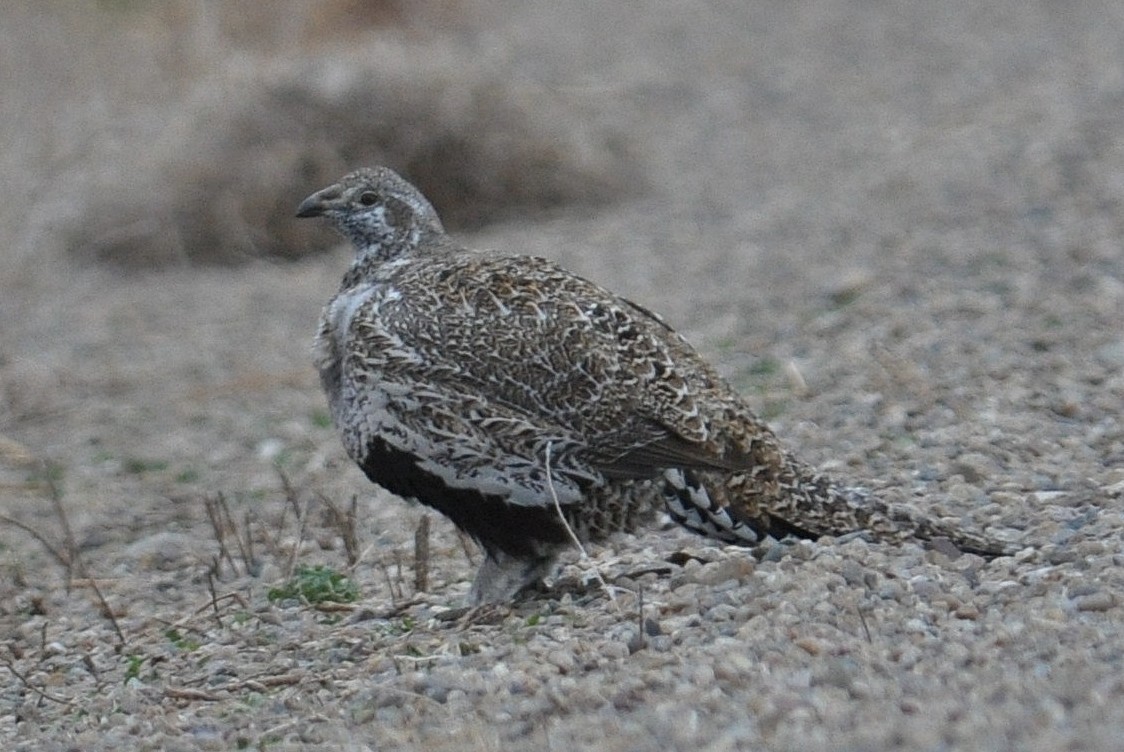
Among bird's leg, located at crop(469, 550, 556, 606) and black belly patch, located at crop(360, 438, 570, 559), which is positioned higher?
black belly patch, located at crop(360, 438, 570, 559)

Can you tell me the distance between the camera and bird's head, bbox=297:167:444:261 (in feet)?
21.7

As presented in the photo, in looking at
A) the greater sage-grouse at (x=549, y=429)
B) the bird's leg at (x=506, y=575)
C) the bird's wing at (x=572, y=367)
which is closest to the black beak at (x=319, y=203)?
the greater sage-grouse at (x=549, y=429)

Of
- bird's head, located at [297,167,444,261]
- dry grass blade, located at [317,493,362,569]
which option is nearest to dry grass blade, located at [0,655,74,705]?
dry grass blade, located at [317,493,362,569]

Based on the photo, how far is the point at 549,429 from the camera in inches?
227

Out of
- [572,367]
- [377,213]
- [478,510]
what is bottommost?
[478,510]

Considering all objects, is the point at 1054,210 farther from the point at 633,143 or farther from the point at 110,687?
the point at 110,687

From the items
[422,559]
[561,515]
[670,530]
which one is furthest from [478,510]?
[670,530]

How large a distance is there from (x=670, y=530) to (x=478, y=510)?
122 centimetres

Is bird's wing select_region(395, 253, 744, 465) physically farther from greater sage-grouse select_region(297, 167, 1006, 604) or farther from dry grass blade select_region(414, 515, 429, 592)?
dry grass blade select_region(414, 515, 429, 592)

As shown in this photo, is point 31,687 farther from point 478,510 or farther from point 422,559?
point 478,510

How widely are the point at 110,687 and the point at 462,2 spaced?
1704cm

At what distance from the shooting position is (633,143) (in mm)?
14852

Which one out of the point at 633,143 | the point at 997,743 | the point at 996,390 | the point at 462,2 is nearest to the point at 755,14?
the point at 462,2

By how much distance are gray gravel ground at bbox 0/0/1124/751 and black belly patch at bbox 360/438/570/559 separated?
0.22m
